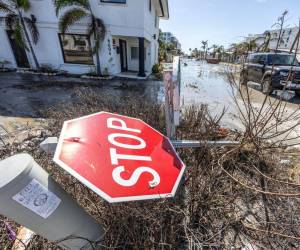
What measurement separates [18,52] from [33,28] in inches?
99.1

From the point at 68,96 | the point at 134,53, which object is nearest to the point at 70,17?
the point at 134,53

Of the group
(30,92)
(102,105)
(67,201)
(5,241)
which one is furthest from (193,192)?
(30,92)

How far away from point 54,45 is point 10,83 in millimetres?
3664

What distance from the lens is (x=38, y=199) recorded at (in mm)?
858

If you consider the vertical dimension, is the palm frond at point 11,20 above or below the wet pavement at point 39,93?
above

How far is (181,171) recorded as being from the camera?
3.64 ft

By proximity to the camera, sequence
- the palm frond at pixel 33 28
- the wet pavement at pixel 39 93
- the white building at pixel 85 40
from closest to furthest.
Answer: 1. the wet pavement at pixel 39 93
2. the white building at pixel 85 40
3. the palm frond at pixel 33 28

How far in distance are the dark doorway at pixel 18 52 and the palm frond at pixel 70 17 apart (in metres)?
4.02

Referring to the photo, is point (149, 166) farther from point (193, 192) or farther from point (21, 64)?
point (21, 64)

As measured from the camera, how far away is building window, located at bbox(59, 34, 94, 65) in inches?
421

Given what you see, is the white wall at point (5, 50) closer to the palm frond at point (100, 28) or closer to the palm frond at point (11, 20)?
the palm frond at point (11, 20)

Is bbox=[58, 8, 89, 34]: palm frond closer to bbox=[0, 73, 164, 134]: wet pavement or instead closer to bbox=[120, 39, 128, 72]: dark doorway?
bbox=[0, 73, 164, 134]: wet pavement

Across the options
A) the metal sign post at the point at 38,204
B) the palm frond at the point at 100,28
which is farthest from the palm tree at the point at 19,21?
the metal sign post at the point at 38,204

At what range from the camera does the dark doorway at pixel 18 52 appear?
36.5 feet
